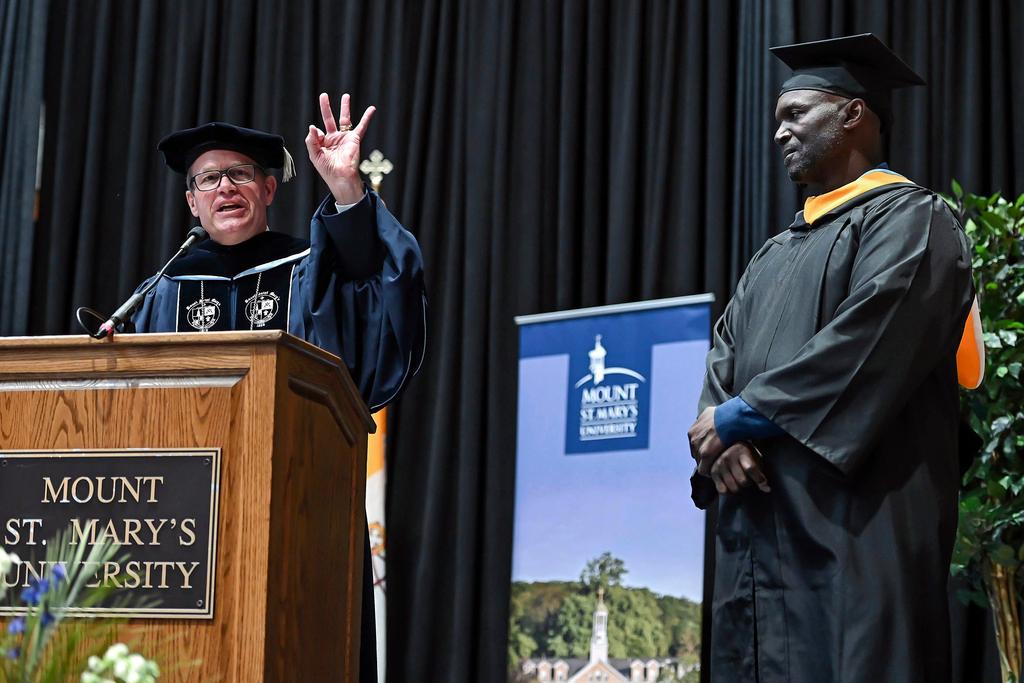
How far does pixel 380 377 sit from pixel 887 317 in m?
1.14

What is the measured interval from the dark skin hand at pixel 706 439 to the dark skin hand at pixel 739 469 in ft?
0.06

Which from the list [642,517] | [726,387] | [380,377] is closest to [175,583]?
[380,377]

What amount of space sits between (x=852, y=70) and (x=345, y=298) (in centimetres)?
127

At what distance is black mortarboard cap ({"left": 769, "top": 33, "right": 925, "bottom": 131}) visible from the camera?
10.8ft

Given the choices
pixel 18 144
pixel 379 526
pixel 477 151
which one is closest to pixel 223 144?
A: pixel 379 526

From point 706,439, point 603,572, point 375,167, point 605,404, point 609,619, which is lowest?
point 609,619

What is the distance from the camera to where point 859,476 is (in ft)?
9.52

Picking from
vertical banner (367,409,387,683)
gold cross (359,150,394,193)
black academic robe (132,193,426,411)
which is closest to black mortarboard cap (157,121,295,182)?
black academic robe (132,193,426,411)

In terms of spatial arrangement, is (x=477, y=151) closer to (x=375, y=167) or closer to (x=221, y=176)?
(x=375, y=167)

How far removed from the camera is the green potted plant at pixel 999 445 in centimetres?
404

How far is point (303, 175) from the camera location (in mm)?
6582

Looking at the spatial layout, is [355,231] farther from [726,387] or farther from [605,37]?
[605,37]

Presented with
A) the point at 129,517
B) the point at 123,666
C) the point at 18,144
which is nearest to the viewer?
the point at 123,666

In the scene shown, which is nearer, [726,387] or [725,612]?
[725,612]
